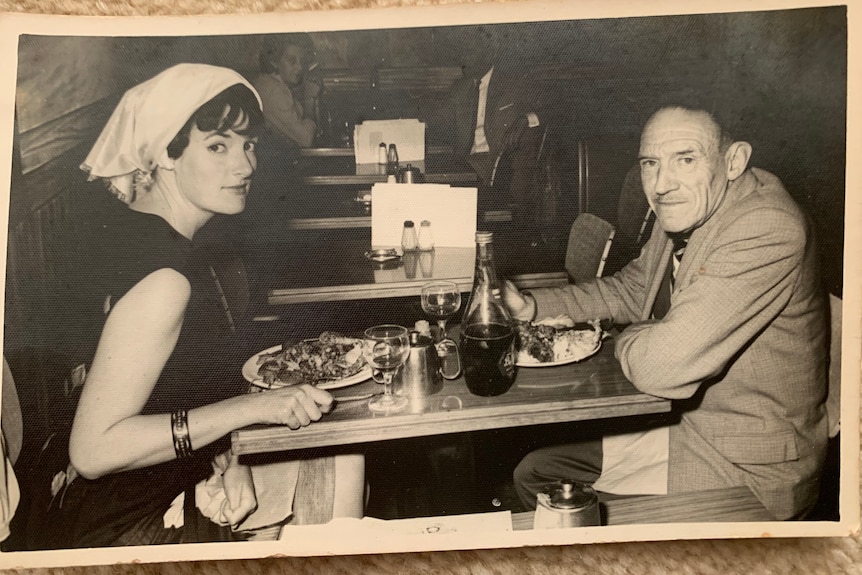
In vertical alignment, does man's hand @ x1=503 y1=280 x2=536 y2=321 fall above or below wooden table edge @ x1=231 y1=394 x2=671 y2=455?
above

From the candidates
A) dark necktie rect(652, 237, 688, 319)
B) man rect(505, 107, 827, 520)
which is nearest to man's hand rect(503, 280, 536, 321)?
man rect(505, 107, 827, 520)

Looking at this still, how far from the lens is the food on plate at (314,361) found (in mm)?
592

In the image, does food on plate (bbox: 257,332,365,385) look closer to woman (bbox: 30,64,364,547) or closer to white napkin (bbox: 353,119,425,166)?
woman (bbox: 30,64,364,547)

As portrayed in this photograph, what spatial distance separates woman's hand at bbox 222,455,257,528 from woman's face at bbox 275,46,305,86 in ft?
1.04

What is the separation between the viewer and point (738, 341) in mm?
589

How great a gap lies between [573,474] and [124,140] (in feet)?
1.54

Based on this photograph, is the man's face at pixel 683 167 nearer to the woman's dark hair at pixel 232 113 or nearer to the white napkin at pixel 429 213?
the white napkin at pixel 429 213

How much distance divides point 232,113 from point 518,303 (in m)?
0.29

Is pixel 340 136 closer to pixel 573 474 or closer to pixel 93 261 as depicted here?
pixel 93 261

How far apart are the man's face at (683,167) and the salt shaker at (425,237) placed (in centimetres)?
18

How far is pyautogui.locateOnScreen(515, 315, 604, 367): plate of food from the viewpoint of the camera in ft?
1.97

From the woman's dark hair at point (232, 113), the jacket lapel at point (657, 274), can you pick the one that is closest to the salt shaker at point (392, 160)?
the woman's dark hair at point (232, 113)

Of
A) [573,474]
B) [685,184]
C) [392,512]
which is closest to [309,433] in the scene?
[392,512]

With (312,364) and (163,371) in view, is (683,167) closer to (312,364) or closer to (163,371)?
(312,364)
